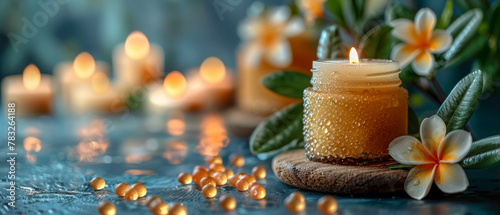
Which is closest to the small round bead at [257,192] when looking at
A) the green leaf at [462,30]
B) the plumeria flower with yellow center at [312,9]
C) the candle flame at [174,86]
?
the green leaf at [462,30]

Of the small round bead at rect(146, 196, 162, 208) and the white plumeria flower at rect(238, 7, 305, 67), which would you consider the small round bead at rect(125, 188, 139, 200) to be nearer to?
the small round bead at rect(146, 196, 162, 208)

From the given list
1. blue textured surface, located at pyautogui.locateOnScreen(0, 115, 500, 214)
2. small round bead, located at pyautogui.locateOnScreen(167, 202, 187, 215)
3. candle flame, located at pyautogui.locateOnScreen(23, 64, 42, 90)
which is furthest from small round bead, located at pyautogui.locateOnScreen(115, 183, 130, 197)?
candle flame, located at pyautogui.locateOnScreen(23, 64, 42, 90)

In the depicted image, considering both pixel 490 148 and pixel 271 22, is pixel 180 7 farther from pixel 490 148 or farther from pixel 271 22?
pixel 490 148

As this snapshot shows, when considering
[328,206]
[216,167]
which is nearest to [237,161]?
[216,167]

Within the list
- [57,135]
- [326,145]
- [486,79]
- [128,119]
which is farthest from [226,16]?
[326,145]

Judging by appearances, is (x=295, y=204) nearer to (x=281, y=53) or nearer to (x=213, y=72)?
(x=281, y=53)

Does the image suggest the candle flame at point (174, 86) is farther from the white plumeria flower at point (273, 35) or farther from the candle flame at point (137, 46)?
the white plumeria flower at point (273, 35)

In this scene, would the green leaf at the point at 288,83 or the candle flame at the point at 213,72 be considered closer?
the green leaf at the point at 288,83
